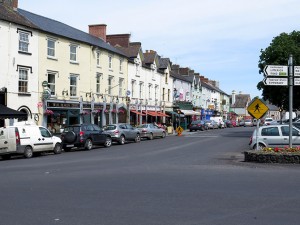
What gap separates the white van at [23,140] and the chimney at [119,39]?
1116 inches

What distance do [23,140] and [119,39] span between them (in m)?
30.9

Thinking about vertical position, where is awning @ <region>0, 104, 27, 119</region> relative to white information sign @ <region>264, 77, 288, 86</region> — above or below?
below

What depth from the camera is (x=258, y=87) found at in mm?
47312

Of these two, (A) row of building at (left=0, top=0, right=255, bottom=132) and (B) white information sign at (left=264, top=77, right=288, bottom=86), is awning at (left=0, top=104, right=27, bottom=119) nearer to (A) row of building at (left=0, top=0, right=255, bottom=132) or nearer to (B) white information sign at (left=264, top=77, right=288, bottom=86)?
(A) row of building at (left=0, top=0, right=255, bottom=132)

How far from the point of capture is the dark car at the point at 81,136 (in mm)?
26641

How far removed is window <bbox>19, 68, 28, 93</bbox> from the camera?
97.9 feet

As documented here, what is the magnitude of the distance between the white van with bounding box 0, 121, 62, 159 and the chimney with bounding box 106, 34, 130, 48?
28337mm

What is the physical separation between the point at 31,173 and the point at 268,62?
3608 cm

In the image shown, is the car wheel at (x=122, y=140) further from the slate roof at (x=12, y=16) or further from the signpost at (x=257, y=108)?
the signpost at (x=257, y=108)

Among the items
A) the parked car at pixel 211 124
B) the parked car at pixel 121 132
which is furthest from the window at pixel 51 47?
the parked car at pixel 211 124

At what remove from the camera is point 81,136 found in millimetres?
26938

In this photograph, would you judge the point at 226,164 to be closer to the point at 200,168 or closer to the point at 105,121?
the point at 200,168

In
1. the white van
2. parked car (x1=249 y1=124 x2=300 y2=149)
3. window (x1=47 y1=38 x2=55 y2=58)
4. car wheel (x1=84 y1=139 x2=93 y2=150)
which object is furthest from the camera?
window (x1=47 y1=38 x2=55 y2=58)

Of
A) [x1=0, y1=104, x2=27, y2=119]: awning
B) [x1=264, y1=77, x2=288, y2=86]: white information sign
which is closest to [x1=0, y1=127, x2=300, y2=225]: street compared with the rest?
[x1=264, y1=77, x2=288, y2=86]: white information sign
